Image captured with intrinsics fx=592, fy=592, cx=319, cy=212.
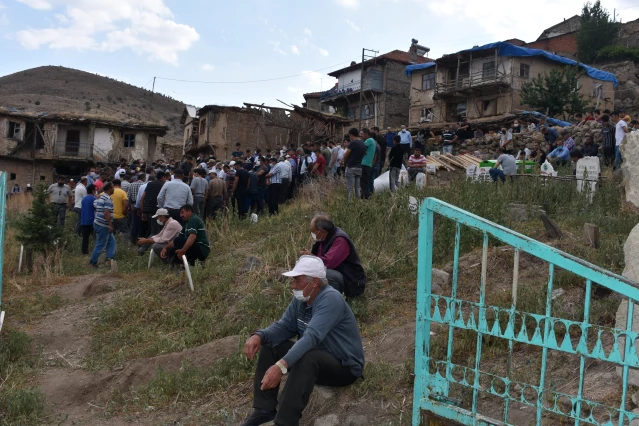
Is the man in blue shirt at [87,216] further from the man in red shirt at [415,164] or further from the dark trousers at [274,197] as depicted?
the man in red shirt at [415,164]

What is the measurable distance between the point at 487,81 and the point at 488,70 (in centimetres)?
128

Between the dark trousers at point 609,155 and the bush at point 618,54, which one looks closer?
the dark trousers at point 609,155

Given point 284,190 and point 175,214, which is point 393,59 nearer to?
point 284,190

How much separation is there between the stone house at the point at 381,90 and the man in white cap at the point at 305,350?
38771 mm

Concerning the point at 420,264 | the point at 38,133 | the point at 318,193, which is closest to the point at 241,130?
the point at 38,133

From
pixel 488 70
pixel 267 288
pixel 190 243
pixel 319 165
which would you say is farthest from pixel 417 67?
pixel 267 288

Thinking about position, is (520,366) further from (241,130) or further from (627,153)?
A: (241,130)

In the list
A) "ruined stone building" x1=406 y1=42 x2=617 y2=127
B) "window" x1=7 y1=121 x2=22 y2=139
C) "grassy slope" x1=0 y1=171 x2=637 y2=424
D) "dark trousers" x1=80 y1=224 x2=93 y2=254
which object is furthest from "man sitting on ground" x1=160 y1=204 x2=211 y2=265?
"window" x1=7 y1=121 x2=22 y2=139

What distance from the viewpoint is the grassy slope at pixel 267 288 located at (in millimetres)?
5488

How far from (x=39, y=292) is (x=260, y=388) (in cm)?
649

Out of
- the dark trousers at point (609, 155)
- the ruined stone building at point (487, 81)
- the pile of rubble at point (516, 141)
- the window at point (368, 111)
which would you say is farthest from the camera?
the window at point (368, 111)

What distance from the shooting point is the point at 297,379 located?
13.9 feet

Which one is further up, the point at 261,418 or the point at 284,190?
the point at 284,190

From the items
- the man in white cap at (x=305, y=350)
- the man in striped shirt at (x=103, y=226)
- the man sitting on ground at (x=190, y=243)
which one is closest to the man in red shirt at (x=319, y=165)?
the man in striped shirt at (x=103, y=226)
